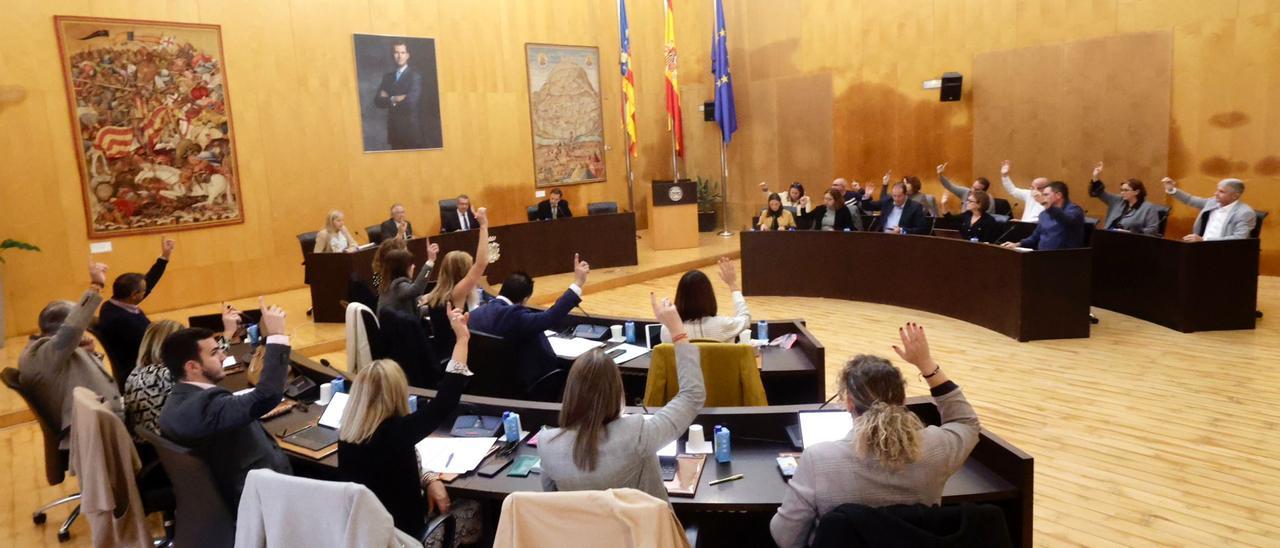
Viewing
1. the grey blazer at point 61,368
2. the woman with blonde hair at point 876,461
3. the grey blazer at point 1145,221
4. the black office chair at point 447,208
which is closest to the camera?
the woman with blonde hair at point 876,461

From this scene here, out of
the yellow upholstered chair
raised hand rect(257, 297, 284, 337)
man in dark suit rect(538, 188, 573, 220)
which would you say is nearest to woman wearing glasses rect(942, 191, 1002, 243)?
the yellow upholstered chair

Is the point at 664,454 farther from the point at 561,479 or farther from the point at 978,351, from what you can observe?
the point at 978,351

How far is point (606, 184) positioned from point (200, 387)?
11494 mm

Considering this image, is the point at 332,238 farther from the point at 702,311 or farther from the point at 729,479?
the point at 729,479

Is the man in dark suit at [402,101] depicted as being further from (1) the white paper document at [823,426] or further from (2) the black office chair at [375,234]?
(1) the white paper document at [823,426]

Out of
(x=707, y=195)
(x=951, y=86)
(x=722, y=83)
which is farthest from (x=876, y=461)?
(x=707, y=195)

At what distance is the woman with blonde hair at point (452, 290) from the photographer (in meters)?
5.04

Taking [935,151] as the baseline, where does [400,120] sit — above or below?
above

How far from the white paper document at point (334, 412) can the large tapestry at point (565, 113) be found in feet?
31.0

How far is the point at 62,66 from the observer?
9.10m

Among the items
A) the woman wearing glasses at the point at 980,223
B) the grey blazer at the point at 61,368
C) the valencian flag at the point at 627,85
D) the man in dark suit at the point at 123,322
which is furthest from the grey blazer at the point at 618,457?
the valencian flag at the point at 627,85

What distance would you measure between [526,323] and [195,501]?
1873mm

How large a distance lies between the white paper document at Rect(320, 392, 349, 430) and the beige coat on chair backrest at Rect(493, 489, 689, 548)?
176cm

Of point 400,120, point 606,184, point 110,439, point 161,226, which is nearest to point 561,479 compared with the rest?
point 110,439
